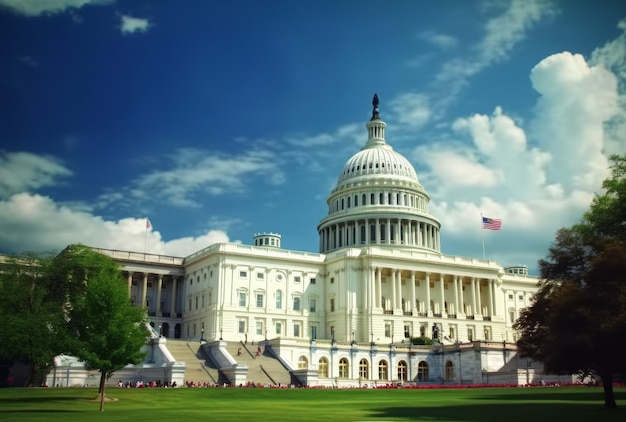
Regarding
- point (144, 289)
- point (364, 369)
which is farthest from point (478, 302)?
point (144, 289)

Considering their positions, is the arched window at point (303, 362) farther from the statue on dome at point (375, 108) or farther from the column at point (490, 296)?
the statue on dome at point (375, 108)

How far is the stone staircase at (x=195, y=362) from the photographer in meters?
68.8

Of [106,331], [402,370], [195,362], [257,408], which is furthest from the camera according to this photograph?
[402,370]

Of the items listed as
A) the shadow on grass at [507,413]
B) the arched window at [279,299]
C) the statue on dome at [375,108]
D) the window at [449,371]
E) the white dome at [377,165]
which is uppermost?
the statue on dome at [375,108]

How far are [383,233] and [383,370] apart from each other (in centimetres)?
4503

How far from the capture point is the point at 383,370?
85688 mm

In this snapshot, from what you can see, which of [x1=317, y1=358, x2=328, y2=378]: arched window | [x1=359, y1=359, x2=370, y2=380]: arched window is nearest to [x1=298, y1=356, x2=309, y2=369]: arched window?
[x1=317, y1=358, x2=328, y2=378]: arched window

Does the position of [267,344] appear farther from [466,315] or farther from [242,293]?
[466,315]

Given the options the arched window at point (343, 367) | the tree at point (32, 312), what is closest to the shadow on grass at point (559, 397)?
the arched window at point (343, 367)

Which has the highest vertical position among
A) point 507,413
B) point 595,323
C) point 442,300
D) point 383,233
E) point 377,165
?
point 377,165

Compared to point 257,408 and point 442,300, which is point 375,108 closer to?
point 442,300

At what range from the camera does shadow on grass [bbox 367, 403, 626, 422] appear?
1230 inches

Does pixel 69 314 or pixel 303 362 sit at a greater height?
pixel 69 314

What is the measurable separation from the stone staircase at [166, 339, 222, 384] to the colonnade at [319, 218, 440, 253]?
2056 inches
